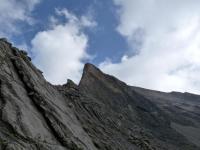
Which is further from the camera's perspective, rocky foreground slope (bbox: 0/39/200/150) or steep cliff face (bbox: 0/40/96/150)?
rocky foreground slope (bbox: 0/39/200/150)

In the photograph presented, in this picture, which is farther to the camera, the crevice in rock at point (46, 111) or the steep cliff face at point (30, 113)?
the crevice in rock at point (46, 111)

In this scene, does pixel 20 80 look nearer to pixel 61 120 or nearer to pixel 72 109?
pixel 61 120

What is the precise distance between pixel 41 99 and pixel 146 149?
2299 centimetres

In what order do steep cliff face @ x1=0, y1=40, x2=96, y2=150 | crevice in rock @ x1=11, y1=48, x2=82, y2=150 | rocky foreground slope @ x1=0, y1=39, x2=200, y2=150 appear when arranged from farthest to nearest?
1. crevice in rock @ x1=11, y1=48, x2=82, y2=150
2. rocky foreground slope @ x1=0, y1=39, x2=200, y2=150
3. steep cliff face @ x1=0, y1=40, x2=96, y2=150

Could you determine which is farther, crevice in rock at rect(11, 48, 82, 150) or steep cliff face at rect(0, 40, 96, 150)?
crevice in rock at rect(11, 48, 82, 150)

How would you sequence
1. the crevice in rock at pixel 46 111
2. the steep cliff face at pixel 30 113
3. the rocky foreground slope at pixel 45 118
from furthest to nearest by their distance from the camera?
the crevice in rock at pixel 46 111, the rocky foreground slope at pixel 45 118, the steep cliff face at pixel 30 113

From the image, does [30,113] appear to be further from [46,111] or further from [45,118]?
Answer: [46,111]

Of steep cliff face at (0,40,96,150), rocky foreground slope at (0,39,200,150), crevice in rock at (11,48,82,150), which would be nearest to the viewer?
steep cliff face at (0,40,96,150)

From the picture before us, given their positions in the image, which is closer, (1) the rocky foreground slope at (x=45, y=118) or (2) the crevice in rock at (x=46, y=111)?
(1) the rocky foreground slope at (x=45, y=118)

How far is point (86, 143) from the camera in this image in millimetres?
42188

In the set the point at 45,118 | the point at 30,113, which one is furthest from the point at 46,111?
the point at 30,113

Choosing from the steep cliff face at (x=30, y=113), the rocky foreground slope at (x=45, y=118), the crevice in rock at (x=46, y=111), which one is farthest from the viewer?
the crevice in rock at (x=46, y=111)

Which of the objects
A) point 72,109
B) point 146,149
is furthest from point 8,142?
point 146,149

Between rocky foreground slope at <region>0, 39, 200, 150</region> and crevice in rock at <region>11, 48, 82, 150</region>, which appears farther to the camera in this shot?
crevice in rock at <region>11, 48, 82, 150</region>
